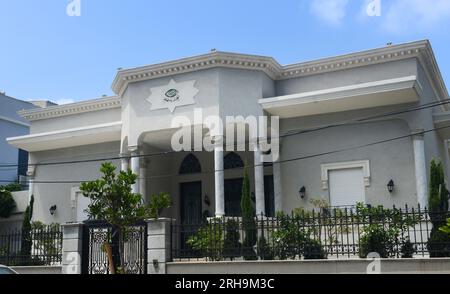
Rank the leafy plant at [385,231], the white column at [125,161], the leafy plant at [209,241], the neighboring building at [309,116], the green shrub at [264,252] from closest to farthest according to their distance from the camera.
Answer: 1. the leafy plant at [385,231]
2. the green shrub at [264,252]
3. the leafy plant at [209,241]
4. the neighboring building at [309,116]
5. the white column at [125,161]

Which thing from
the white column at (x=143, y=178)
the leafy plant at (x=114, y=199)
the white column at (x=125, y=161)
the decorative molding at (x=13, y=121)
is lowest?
the leafy plant at (x=114, y=199)

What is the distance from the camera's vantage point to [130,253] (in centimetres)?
1170

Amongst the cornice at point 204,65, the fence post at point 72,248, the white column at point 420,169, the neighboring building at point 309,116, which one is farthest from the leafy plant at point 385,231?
the cornice at point 204,65

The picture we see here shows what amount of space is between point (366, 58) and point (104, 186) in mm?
9145

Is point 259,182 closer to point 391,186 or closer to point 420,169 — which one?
point 391,186

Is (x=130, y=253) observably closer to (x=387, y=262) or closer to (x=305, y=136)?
(x=387, y=262)

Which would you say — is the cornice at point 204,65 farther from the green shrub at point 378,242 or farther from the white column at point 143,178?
A: the green shrub at point 378,242

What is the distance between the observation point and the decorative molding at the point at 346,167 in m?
15.3

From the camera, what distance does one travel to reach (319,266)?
10.2 meters

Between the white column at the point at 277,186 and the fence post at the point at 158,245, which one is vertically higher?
the white column at the point at 277,186

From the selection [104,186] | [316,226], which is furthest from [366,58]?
[104,186]

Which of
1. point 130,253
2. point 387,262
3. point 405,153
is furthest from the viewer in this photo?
point 405,153

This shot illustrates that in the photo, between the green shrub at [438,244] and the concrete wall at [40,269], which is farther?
the concrete wall at [40,269]

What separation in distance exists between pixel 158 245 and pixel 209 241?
1163 mm
